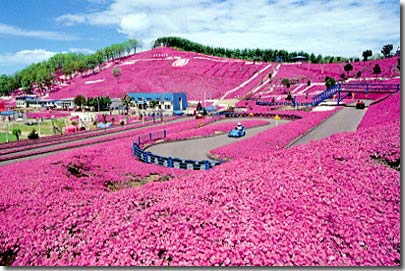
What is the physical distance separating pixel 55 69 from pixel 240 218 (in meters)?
165

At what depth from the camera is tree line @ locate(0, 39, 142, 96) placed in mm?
135375

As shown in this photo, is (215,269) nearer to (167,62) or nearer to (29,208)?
(29,208)

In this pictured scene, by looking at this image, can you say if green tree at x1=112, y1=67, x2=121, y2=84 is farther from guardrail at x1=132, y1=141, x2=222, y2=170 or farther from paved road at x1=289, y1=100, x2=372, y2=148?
guardrail at x1=132, y1=141, x2=222, y2=170

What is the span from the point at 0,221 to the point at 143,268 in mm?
4599

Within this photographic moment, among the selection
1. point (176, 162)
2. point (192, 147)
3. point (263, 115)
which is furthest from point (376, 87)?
point (176, 162)

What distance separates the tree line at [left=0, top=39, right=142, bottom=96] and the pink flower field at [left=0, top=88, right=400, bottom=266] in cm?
13323

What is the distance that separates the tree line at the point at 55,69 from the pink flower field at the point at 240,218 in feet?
437

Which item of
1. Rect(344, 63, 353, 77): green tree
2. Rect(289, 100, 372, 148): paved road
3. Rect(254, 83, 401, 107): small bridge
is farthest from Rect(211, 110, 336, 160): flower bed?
Rect(344, 63, 353, 77): green tree

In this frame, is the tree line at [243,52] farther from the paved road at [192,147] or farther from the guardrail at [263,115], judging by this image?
the paved road at [192,147]

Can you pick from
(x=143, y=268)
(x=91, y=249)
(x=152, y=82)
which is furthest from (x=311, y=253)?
(x=152, y=82)

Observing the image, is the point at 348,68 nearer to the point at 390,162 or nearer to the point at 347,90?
the point at 347,90

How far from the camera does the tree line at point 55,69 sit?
13538 centimetres

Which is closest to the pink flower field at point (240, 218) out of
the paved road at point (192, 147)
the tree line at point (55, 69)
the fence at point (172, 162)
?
the fence at point (172, 162)

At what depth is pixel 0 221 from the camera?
779 centimetres
